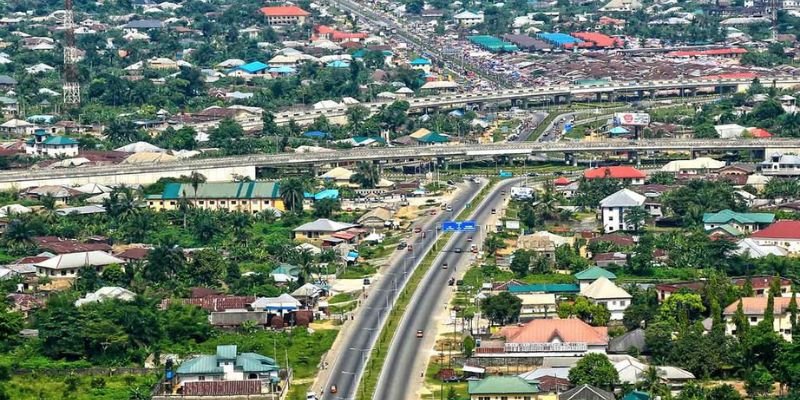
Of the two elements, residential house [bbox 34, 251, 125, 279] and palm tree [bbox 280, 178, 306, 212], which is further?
palm tree [bbox 280, 178, 306, 212]

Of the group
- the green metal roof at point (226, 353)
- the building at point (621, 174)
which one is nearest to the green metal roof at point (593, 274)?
the green metal roof at point (226, 353)

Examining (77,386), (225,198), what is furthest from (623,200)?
(77,386)

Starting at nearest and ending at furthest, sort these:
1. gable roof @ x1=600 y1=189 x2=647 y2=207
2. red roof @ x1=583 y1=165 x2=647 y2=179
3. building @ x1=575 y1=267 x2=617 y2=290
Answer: building @ x1=575 y1=267 x2=617 y2=290 → gable roof @ x1=600 y1=189 x2=647 y2=207 → red roof @ x1=583 y1=165 x2=647 y2=179

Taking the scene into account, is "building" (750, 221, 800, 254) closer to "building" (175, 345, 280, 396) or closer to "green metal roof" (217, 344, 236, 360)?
"building" (175, 345, 280, 396)

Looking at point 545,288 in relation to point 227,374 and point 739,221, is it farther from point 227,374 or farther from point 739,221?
point 227,374

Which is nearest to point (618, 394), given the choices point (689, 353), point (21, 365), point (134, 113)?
point (689, 353)

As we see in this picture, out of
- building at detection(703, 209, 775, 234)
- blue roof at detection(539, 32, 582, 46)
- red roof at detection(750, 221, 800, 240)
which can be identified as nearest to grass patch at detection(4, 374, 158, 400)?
red roof at detection(750, 221, 800, 240)

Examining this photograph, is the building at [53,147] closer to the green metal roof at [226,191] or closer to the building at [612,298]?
the green metal roof at [226,191]
